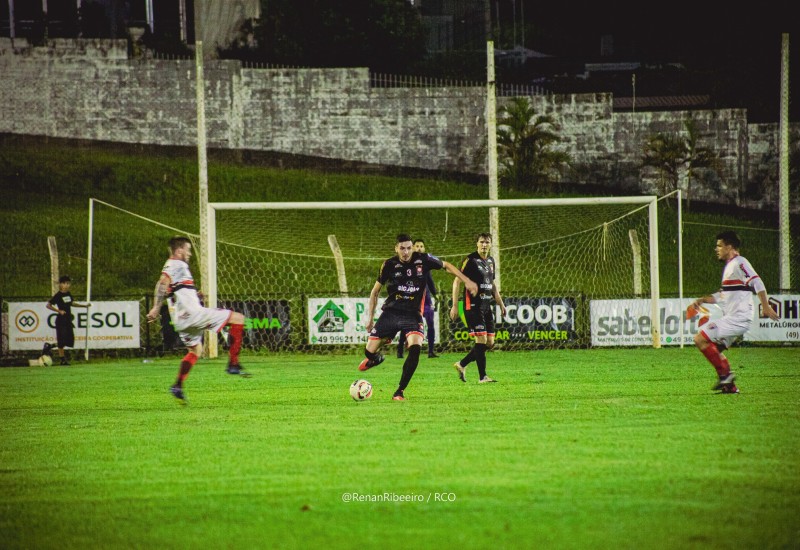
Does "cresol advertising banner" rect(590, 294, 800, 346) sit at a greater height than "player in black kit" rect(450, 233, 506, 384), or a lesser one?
lesser

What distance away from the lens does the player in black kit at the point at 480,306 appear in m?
14.3

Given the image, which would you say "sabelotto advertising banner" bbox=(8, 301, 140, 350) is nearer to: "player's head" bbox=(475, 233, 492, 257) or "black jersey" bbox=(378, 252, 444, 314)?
"player's head" bbox=(475, 233, 492, 257)

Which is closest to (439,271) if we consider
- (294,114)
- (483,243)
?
(294,114)

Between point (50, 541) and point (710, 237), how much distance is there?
3251 cm

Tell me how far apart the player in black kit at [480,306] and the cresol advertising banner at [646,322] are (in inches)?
353

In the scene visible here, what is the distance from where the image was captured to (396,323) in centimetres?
1227

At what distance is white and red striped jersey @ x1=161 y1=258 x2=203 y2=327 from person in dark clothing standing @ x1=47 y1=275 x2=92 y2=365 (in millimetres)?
10549

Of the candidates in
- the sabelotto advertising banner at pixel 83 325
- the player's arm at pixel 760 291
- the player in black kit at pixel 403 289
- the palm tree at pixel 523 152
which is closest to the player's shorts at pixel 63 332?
the sabelotto advertising banner at pixel 83 325

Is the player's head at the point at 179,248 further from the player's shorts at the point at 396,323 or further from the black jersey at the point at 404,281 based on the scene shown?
the player's shorts at the point at 396,323

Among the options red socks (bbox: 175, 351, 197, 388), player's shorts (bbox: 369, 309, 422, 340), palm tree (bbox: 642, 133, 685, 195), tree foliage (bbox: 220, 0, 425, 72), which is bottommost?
red socks (bbox: 175, 351, 197, 388)

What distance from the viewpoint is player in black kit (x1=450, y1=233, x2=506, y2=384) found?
14.3 meters

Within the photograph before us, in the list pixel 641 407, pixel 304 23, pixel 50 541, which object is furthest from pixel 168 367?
pixel 304 23

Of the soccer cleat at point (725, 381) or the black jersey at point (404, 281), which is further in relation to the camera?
the black jersey at point (404, 281)

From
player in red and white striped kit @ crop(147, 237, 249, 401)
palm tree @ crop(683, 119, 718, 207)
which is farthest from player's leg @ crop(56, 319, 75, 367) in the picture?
palm tree @ crop(683, 119, 718, 207)
